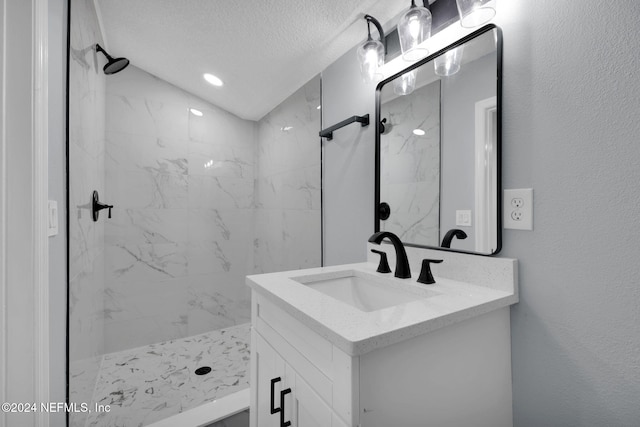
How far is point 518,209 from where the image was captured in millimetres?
812

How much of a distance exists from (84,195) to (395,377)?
171 centimetres

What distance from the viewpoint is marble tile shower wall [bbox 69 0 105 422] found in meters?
1.22

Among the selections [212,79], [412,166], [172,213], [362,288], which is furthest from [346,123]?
[172,213]

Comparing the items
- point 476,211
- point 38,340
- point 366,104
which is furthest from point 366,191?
point 38,340

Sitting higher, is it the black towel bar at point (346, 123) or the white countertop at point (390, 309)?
the black towel bar at point (346, 123)

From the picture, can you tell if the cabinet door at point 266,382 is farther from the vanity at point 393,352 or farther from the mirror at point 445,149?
the mirror at point 445,149

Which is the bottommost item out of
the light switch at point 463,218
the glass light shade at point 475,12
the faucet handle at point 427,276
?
the faucet handle at point 427,276

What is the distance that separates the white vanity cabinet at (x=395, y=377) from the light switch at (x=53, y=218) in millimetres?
729

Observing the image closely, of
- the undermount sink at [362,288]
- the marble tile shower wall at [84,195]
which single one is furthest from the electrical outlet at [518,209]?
the marble tile shower wall at [84,195]

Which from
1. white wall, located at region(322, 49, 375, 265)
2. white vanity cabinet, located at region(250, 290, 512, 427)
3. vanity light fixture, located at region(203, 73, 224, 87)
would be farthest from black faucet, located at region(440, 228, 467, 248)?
vanity light fixture, located at region(203, 73, 224, 87)

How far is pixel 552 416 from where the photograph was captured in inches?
29.5

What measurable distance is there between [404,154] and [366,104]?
0.37 meters

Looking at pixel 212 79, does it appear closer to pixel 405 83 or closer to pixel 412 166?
pixel 405 83

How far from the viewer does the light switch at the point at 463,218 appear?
0.95 m
